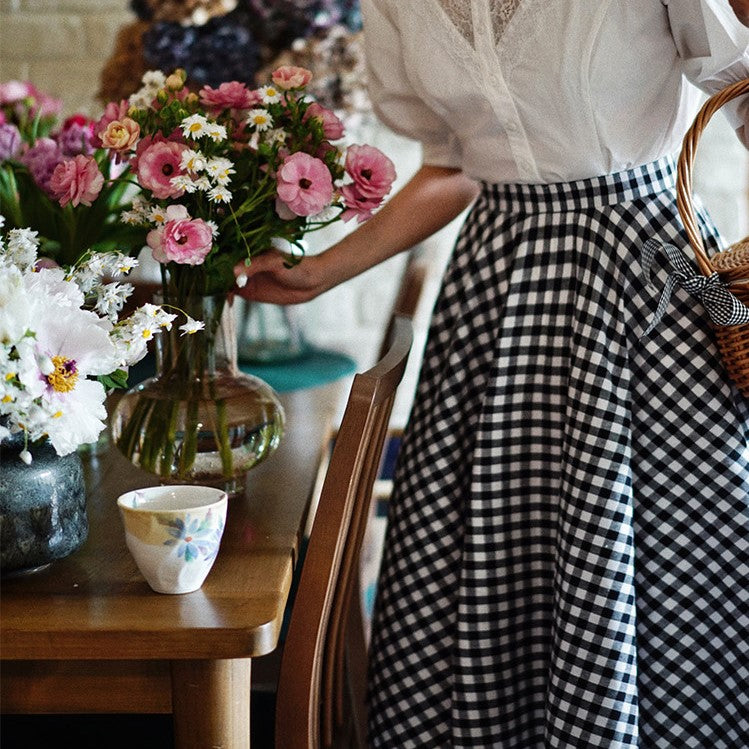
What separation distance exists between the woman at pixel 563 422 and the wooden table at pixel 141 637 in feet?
1.09

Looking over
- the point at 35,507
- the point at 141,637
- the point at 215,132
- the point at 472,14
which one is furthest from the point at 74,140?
the point at 141,637

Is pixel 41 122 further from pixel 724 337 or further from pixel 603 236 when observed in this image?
pixel 724 337

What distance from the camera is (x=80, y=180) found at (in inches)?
39.4

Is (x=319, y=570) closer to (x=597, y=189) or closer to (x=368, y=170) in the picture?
(x=368, y=170)

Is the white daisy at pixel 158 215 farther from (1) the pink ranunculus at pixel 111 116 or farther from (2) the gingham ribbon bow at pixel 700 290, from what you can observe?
(2) the gingham ribbon bow at pixel 700 290

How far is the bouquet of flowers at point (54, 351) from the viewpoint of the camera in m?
0.74

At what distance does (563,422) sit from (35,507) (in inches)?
23.4

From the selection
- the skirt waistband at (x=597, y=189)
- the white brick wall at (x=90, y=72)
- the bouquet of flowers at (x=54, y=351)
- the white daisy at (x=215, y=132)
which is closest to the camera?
the bouquet of flowers at (x=54, y=351)

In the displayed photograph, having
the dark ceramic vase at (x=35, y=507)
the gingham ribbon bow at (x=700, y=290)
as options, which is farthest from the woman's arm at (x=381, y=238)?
the dark ceramic vase at (x=35, y=507)

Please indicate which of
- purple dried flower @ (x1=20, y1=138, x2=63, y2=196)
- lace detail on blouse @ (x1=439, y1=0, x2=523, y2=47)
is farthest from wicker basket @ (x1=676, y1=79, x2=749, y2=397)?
purple dried flower @ (x1=20, y1=138, x2=63, y2=196)

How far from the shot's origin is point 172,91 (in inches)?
42.4

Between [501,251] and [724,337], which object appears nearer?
[724,337]

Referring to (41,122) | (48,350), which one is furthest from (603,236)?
(41,122)

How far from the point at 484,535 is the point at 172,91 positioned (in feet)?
1.97
